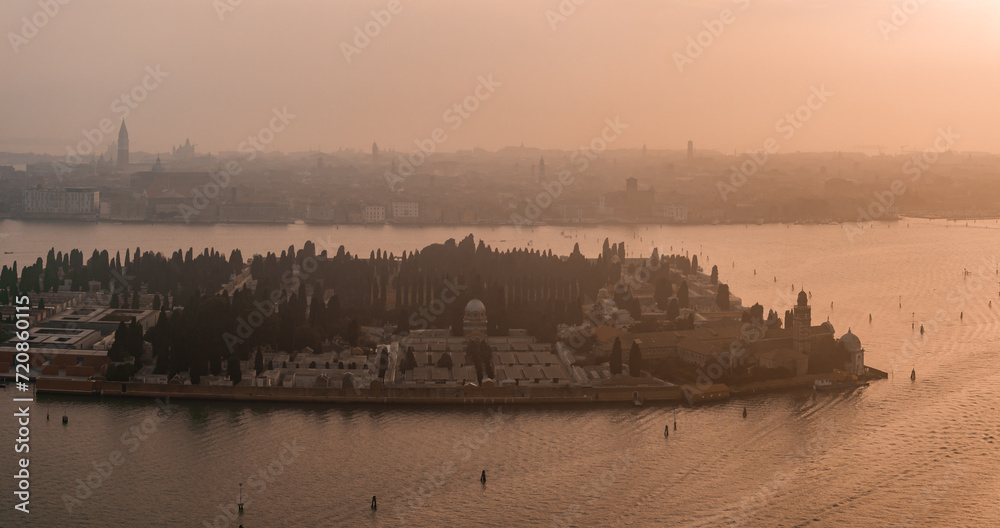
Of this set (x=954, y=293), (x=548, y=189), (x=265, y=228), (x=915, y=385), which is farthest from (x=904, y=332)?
(x=548, y=189)

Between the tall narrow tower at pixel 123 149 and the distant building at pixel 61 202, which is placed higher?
the tall narrow tower at pixel 123 149

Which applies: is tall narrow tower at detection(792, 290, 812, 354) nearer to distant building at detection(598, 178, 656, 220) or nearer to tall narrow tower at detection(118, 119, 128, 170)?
distant building at detection(598, 178, 656, 220)

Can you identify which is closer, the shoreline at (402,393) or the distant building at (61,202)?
the shoreline at (402,393)

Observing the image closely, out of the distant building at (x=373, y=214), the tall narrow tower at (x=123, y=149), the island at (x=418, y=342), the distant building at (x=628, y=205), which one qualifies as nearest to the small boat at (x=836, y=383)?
the island at (x=418, y=342)

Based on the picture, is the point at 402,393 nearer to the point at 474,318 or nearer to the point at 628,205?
the point at 474,318

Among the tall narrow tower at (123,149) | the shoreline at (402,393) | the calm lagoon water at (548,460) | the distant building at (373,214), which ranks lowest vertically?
the calm lagoon water at (548,460)

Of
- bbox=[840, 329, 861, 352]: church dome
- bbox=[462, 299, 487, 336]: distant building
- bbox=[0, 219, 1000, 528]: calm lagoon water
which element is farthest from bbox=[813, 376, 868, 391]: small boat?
bbox=[462, 299, 487, 336]: distant building

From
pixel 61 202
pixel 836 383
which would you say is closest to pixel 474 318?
pixel 836 383

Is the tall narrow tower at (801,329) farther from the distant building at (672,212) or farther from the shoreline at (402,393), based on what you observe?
the distant building at (672,212)
